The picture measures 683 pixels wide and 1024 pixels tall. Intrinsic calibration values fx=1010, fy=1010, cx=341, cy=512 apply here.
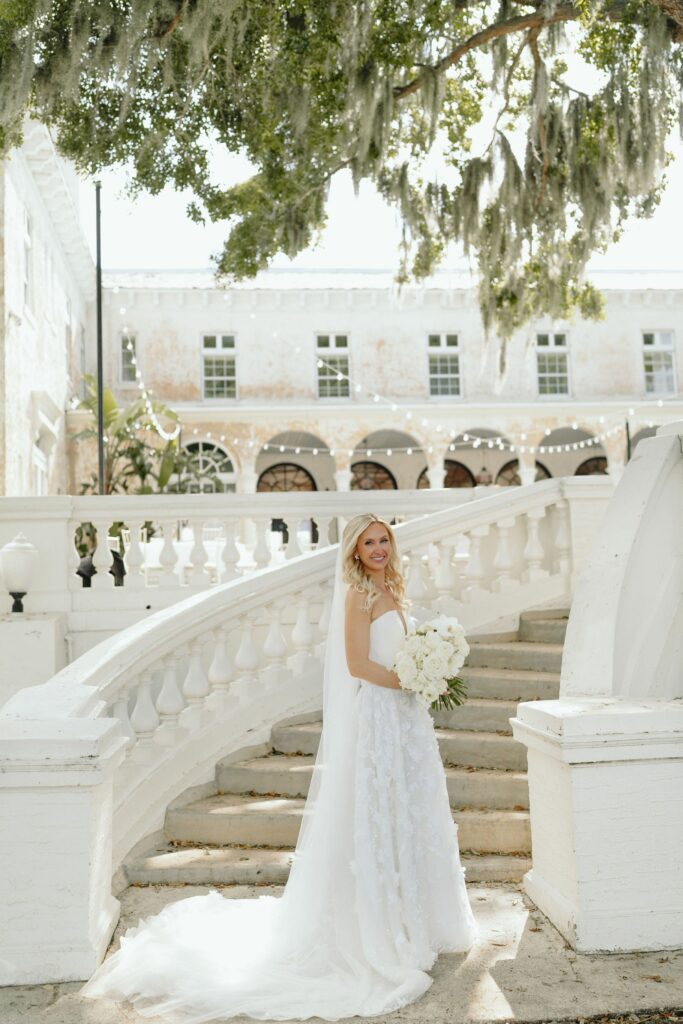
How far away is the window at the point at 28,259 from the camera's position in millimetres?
14906

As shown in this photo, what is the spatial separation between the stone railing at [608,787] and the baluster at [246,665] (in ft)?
6.33

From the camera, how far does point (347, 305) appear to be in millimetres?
23625

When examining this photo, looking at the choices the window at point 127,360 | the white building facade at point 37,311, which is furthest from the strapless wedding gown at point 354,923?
the window at point 127,360

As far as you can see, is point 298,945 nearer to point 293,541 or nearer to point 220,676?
point 220,676

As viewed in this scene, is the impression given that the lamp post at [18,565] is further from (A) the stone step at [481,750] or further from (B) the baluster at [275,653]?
(A) the stone step at [481,750]

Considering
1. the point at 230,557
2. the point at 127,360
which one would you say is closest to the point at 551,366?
the point at 127,360

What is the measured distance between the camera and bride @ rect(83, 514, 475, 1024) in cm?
322

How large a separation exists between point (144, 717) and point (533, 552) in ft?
10.4

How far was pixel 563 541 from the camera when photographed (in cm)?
704

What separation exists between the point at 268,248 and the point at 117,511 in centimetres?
362

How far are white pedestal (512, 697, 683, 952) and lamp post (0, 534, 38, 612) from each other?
4.32 metres

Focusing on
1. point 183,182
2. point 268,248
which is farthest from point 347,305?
point 183,182

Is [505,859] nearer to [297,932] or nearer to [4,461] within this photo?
[297,932]

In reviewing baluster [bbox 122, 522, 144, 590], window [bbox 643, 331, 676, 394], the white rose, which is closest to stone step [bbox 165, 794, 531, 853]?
the white rose
